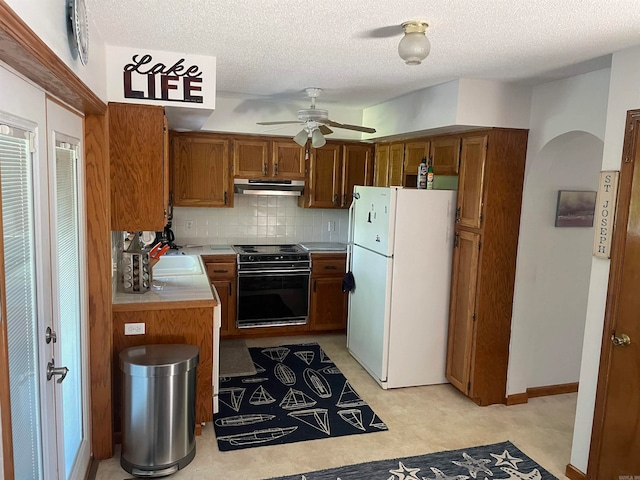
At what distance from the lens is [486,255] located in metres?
3.54

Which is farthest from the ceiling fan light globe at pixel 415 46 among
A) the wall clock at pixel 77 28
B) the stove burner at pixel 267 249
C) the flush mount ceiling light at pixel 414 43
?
the stove burner at pixel 267 249

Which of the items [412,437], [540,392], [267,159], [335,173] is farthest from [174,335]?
[540,392]

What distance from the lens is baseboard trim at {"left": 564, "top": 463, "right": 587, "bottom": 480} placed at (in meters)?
2.75

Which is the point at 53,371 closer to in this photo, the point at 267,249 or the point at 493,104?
the point at 493,104

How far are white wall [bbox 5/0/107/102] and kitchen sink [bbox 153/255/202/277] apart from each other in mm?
1827

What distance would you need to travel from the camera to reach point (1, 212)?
49.6 inches

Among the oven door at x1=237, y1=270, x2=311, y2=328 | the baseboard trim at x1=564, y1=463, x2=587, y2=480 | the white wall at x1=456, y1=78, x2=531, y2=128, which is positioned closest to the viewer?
the baseboard trim at x1=564, y1=463, x2=587, y2=480

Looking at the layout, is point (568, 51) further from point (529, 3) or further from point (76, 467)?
point (76, 467)

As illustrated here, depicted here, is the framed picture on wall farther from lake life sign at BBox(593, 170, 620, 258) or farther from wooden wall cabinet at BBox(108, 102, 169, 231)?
wooden wall cabinet at BBox(108, 102, 169, 231)

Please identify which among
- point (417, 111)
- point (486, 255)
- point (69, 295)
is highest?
point (417, 111)

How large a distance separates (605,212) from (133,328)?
2.79 metres

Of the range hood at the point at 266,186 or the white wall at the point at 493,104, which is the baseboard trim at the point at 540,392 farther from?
the range hood at the point at 266,186

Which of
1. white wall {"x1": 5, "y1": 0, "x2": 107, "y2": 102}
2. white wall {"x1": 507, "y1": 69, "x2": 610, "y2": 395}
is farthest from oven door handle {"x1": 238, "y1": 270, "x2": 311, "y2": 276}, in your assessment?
white wall {"x1": 5, "y1": 0, "x2": 107, "y2": 102}

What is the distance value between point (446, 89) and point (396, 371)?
2.23 meters
